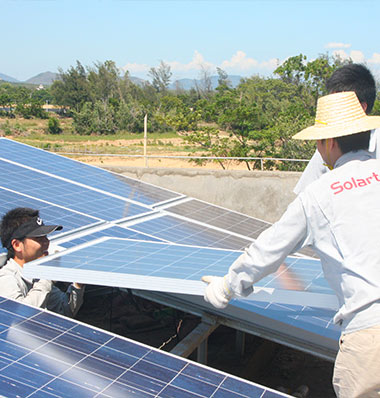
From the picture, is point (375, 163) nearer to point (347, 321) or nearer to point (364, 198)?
point (364, 198)

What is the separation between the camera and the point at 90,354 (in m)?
3.38

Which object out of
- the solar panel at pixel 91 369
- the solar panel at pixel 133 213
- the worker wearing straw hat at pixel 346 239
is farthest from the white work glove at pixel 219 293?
the solar panel at pixel 133 213

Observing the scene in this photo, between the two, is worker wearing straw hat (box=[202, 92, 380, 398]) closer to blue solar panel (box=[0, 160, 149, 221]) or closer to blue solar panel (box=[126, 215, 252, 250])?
blue solar panel (box=[126, 215, 252, 250])

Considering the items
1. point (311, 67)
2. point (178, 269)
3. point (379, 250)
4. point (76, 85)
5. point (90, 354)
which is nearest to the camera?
point (379, 250)

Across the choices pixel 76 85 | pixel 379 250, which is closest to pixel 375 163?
pixel 379 250

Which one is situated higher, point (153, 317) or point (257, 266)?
point (257, 266)

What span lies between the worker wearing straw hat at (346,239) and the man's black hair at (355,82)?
212cm

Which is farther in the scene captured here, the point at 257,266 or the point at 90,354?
the point at 90,354

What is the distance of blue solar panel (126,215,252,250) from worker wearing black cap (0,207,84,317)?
254 centimetres

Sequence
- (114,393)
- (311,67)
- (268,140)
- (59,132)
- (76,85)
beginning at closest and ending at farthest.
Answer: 1. (114,393)
2. (268,140)
3. (311,67)
4. (59,132)
5. (76,85)

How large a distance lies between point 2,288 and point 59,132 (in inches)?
1881

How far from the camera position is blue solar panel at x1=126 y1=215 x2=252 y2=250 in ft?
24.2

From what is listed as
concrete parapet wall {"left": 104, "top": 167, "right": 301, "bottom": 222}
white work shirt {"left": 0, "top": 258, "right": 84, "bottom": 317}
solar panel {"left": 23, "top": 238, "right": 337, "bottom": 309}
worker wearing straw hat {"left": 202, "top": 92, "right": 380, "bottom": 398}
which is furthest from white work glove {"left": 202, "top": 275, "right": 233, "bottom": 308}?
concrete parapet wall {"left": 104, "top": 167, "right": 301, "bottom": 222}

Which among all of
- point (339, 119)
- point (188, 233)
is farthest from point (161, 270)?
point (188, 233)
